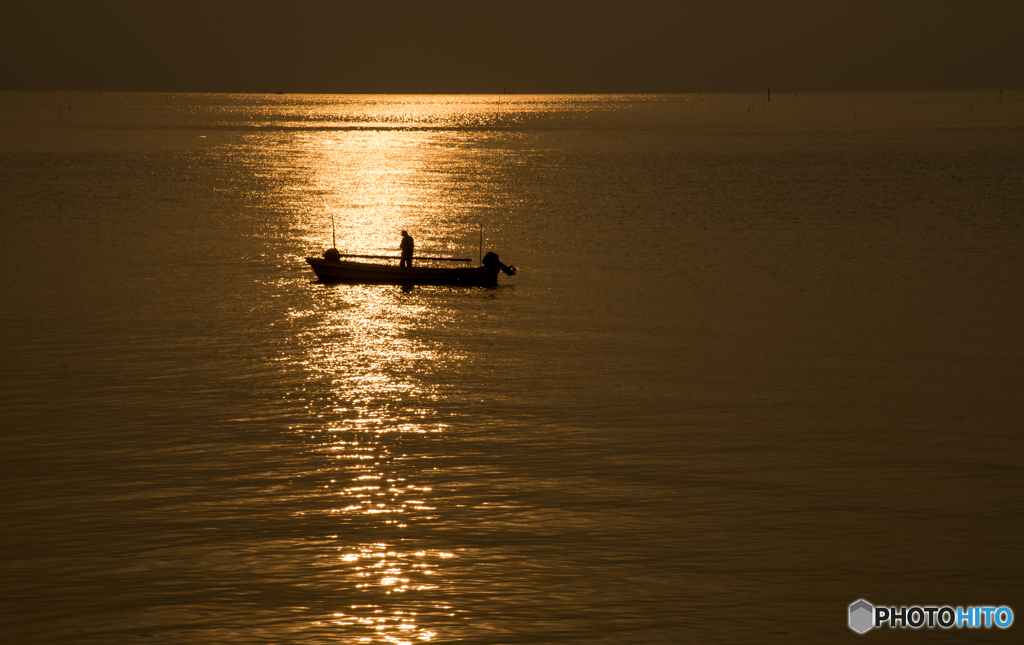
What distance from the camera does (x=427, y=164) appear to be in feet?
396

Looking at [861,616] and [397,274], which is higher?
[397,274]

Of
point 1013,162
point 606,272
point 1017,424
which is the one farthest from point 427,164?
point 1017,424

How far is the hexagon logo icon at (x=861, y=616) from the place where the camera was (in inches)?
522

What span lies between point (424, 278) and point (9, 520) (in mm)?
24205

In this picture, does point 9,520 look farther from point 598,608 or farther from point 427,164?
point 427,164

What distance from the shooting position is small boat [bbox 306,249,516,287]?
3891 cm

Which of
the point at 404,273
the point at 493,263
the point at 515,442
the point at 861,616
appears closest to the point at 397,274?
the point at 404,273

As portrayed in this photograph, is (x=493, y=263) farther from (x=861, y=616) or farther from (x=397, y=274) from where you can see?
(x=861, y=616)

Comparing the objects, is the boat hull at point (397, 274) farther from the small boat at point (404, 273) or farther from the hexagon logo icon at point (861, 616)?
the hexagon logo icon at point (861, 616)

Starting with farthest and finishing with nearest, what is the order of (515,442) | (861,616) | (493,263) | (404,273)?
1. (404,273)
2. (493,263)
3. (515,442)
4. (861,616)

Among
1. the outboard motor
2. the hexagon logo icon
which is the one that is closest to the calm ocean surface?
the hexagon logo icon

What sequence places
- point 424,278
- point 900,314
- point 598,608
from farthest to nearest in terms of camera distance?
point 424,278 → point 900,314 → point 598,608

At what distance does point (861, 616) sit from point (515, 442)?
26.4ft

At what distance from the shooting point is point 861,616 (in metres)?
13.4
